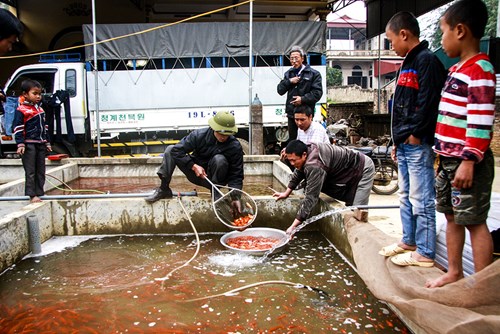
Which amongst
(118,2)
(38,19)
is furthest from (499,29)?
(38,19)

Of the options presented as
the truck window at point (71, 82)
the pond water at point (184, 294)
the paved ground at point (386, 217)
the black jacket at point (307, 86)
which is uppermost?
the truck window at point (71, 82)

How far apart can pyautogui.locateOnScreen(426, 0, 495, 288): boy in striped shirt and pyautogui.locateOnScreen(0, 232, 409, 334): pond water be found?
1006mm

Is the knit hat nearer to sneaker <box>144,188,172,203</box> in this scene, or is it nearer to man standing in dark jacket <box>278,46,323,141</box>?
sneaker <box>144,188,172,203</box>

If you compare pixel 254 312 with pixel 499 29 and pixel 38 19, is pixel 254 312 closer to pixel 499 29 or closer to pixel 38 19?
pixel 499 29

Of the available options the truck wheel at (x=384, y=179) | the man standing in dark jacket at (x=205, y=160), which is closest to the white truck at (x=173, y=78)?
the truck wheel at (x=384, y=179)

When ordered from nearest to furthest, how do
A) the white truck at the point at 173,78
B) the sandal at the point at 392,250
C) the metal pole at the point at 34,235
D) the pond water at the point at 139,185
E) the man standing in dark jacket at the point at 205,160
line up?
the sandal at the point at 392,250, the metal pole at the point at 34,235, the man standing in dark jacket at the point at 205,160, the pond water at the point at 139,185, the white truck at the point at 173,78

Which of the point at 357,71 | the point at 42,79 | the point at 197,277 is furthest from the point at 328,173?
the point at 357,71

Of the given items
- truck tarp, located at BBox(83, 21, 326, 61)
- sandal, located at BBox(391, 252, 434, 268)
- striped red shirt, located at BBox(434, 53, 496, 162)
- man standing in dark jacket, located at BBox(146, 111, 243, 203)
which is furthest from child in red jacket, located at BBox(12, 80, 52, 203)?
truck tarp, located at BBox(83, 21, 326, 61)

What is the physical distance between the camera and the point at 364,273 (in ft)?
9.80

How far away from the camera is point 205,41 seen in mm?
9703

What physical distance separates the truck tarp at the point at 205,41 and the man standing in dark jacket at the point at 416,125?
24.4 ft

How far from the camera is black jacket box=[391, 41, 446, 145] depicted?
2436mm

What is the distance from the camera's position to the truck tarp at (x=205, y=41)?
959 centimetres

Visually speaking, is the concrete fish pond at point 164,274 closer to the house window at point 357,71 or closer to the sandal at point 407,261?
the sandal at point 407,261
